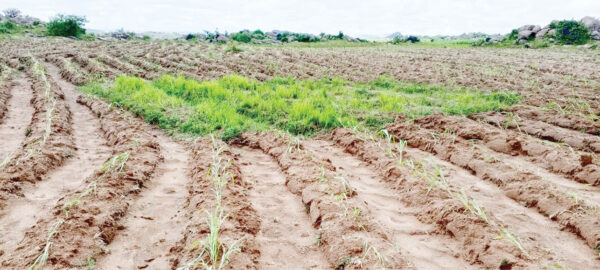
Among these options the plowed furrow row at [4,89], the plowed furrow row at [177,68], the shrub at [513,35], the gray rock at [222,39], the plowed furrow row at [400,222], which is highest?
the shrub at [513,35]

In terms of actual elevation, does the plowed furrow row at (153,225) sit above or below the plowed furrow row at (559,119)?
below

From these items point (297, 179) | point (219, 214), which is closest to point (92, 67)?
point (297, 179)

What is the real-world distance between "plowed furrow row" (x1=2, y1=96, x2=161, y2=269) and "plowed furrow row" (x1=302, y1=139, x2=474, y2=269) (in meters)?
2.18

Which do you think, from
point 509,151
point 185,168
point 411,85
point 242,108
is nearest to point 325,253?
point 185,168

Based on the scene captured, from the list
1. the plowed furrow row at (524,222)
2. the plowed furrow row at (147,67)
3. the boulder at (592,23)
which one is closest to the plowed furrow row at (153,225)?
the plowed furrow row at (524,222)

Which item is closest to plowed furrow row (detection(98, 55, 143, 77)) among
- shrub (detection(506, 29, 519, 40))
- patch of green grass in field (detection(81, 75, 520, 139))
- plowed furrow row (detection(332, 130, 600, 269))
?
patch of green grass in field (detection(81, 75, 520, 139))

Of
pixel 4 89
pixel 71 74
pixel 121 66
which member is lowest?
pixel 4 89

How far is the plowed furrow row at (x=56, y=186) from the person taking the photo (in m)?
3.31

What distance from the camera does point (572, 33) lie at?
2783 cm

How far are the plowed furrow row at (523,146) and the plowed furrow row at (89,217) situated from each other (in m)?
4.39

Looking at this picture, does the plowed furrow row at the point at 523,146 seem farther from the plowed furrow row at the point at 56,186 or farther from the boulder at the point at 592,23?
the boulder at the point at 592,23

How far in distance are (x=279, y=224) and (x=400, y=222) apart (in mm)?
1080

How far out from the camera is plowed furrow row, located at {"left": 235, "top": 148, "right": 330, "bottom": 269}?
9.79ft

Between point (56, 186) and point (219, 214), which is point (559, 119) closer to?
point (219, 214)
